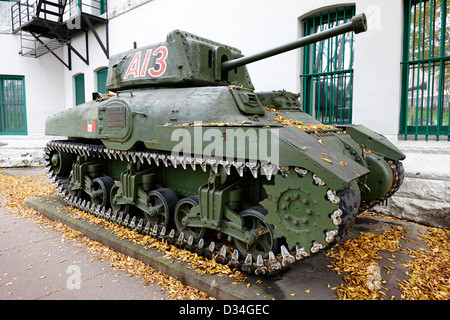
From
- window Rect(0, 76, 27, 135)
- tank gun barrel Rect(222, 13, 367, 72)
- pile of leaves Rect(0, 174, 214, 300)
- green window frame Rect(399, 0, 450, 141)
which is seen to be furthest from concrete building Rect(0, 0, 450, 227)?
window Rect(0, 76, 27, 135)

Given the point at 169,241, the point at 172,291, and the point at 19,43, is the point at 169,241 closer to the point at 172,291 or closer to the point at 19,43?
the point at 172,291

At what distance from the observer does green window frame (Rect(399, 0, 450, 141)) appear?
19.6ft

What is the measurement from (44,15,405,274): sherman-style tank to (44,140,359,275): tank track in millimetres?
14

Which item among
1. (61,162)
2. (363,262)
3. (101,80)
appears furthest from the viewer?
(101,80)

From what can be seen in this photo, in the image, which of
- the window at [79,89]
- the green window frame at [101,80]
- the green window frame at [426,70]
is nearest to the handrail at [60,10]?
the green window frame at [101,80]

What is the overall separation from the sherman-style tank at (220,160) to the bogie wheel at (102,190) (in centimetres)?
2

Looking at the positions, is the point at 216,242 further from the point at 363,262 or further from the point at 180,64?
the point at 180,64

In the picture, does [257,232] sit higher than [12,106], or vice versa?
[12,106]

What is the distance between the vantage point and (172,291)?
364 cm

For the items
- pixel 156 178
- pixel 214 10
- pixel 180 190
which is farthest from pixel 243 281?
pixel 214 10

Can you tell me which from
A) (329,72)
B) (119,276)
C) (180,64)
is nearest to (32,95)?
(180,64)

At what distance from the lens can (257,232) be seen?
3768 millimetres

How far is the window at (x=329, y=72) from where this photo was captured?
22.9ft

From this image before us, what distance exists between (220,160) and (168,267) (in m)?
1.42
